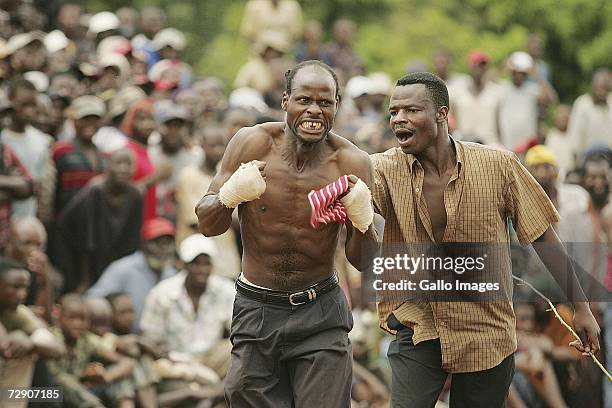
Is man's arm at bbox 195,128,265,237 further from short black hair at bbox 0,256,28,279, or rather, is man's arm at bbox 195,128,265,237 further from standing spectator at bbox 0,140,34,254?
standing spectator at bbox 0,140,34,254

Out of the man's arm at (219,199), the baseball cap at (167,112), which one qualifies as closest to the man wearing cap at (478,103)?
the baseball cap at (167,112)

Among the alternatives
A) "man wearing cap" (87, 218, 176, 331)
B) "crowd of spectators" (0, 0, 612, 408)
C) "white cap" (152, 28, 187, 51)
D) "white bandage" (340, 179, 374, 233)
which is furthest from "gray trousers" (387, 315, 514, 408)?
"white cap" (152, 28, 187, 51)

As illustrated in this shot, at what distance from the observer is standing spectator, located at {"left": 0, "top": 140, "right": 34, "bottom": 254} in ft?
36.7

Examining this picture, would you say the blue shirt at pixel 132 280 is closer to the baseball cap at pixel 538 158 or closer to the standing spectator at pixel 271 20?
the baseball cap at pixel 538 158

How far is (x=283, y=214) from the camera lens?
24.0 feet

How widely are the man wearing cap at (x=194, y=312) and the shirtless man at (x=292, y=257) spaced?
4.00 meters

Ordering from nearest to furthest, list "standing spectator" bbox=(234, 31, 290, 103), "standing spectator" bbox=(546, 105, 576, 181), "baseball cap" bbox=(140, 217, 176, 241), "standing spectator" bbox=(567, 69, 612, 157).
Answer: "baseball cap" bbox=(140, 217, 176, 241)
"standing spectator" bbox=(567, 69, 612, 157)
"standing spectator" bbox=(546, 105, 576, 181)
"standing spectator" bbox=(234, 31, 290, 103)

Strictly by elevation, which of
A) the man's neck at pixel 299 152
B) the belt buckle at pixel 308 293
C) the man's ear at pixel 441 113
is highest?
the man's ear at pixel 441 113

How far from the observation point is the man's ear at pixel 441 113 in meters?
7.49

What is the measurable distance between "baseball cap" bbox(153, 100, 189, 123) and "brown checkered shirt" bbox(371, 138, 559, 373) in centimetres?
614

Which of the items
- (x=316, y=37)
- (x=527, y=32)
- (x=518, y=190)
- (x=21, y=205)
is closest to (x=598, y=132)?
(x=316, y=37)

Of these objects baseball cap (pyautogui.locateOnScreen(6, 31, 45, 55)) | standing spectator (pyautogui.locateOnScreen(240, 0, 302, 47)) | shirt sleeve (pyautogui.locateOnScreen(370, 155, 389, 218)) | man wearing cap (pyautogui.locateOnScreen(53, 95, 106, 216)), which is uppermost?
standing spectator (pyautogui.locateOnScreen(240, 0, 302, 47))

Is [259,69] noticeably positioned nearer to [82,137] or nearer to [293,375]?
[82,137]

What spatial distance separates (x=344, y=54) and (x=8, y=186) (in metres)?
8.72
